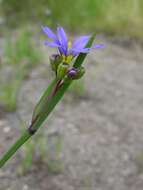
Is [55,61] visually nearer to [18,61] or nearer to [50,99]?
[50,99]

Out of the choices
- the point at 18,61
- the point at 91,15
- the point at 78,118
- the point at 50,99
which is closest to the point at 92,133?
the point at 78,118

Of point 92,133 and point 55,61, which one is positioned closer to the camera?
point 55,61

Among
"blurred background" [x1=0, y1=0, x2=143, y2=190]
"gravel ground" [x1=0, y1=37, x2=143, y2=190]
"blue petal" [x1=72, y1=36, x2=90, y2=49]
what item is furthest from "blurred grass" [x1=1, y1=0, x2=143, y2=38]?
"blue petal" [x1=72, y1=36, x2=90, y2=49]

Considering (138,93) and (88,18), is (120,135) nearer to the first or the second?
(138,93)

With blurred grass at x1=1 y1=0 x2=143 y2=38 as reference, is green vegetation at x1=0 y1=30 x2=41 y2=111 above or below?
above

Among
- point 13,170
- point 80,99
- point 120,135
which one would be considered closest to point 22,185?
point 13,170

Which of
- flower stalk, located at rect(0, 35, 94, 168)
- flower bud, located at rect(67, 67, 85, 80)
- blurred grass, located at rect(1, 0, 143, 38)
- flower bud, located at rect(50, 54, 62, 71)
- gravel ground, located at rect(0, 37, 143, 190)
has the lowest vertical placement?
blurred grass, located at rect(1, 0, 143, 38)

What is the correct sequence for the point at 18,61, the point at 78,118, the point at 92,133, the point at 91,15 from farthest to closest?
1. the point at 91,15
2. the point at 18,61
3. the point at 78,118
4. the point at 92,133

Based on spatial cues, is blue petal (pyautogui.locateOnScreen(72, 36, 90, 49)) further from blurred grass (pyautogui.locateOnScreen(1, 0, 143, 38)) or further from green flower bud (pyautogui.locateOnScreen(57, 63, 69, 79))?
blurred grass (pyautogui.locateOnScreen(1, 0, 143, 38))
